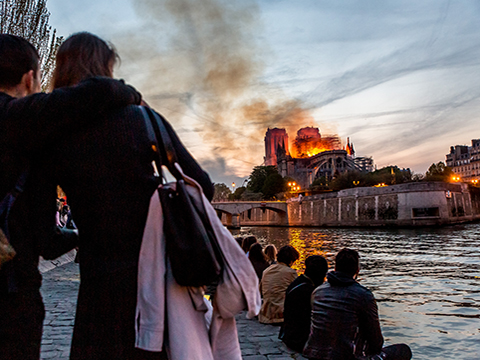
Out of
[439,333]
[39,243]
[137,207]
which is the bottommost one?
[439,333]

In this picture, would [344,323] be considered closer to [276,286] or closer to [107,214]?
[276,286]

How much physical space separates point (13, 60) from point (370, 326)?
3.20 meters

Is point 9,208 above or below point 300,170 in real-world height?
below

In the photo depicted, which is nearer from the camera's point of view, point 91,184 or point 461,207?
point 91,184

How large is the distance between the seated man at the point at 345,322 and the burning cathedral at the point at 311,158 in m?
84.0

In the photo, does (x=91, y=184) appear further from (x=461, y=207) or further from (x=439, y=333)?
(x=461, y=207)

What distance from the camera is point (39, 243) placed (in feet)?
4.81

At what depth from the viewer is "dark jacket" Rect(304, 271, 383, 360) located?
3352mm

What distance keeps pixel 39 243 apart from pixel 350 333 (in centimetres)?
274

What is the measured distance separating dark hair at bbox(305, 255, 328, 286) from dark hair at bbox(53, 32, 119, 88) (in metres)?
3.39

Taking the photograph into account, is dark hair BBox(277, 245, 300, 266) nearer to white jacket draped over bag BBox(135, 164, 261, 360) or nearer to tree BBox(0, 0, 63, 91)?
white jacket draped over bag BBox(135, 164, 261, 360)

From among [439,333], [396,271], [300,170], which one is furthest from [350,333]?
[300,170]

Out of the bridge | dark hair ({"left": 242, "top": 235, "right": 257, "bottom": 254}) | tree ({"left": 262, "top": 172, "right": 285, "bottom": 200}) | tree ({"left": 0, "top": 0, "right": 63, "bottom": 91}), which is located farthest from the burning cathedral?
dark hair ({"left": 242, "top": 235, "right": 257, "bottom": 254})

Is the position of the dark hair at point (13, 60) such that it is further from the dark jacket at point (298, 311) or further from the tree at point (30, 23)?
the tree at point (30, 23)
